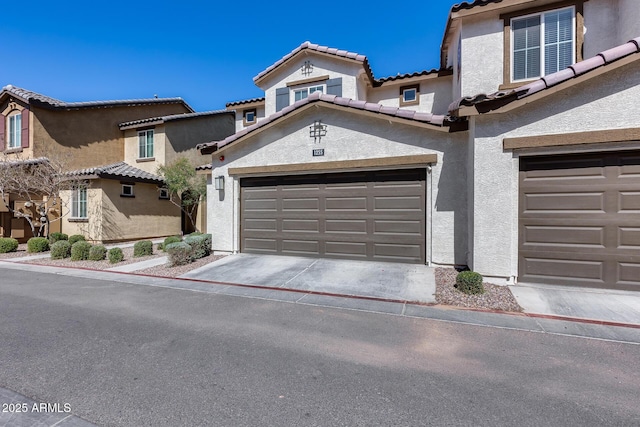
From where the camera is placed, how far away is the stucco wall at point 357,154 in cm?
790

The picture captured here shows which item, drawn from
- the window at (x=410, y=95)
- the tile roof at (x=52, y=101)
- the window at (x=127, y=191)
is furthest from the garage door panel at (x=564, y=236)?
the tile roof at (x=52, y=101)

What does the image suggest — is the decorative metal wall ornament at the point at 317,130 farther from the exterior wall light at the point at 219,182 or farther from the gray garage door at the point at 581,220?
the gray garage door at the point at 581,220

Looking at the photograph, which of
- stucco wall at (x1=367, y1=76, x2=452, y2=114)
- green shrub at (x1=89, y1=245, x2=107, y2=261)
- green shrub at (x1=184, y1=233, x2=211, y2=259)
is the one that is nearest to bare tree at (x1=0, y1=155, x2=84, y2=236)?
green shrub at (x1=89, y1=245, x2=107, y2=261)

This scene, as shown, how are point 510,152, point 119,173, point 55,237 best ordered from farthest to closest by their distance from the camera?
point 119,173 → point 55,237 → point 510,152

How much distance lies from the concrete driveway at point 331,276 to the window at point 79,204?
9.75 metres

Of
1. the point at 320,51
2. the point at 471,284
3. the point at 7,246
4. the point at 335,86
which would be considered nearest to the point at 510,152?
the point at 471,284

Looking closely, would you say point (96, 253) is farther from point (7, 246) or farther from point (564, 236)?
point (564, 236)

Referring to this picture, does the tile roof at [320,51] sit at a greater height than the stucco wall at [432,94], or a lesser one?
greater

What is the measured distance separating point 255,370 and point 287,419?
92cm

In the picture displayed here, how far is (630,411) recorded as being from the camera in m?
2.80

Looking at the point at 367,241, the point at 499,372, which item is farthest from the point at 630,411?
the point at 367,241

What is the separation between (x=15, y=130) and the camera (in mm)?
16109

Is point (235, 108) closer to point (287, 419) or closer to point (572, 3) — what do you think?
point (572, 3)

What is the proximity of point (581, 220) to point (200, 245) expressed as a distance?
1028 centimetres
